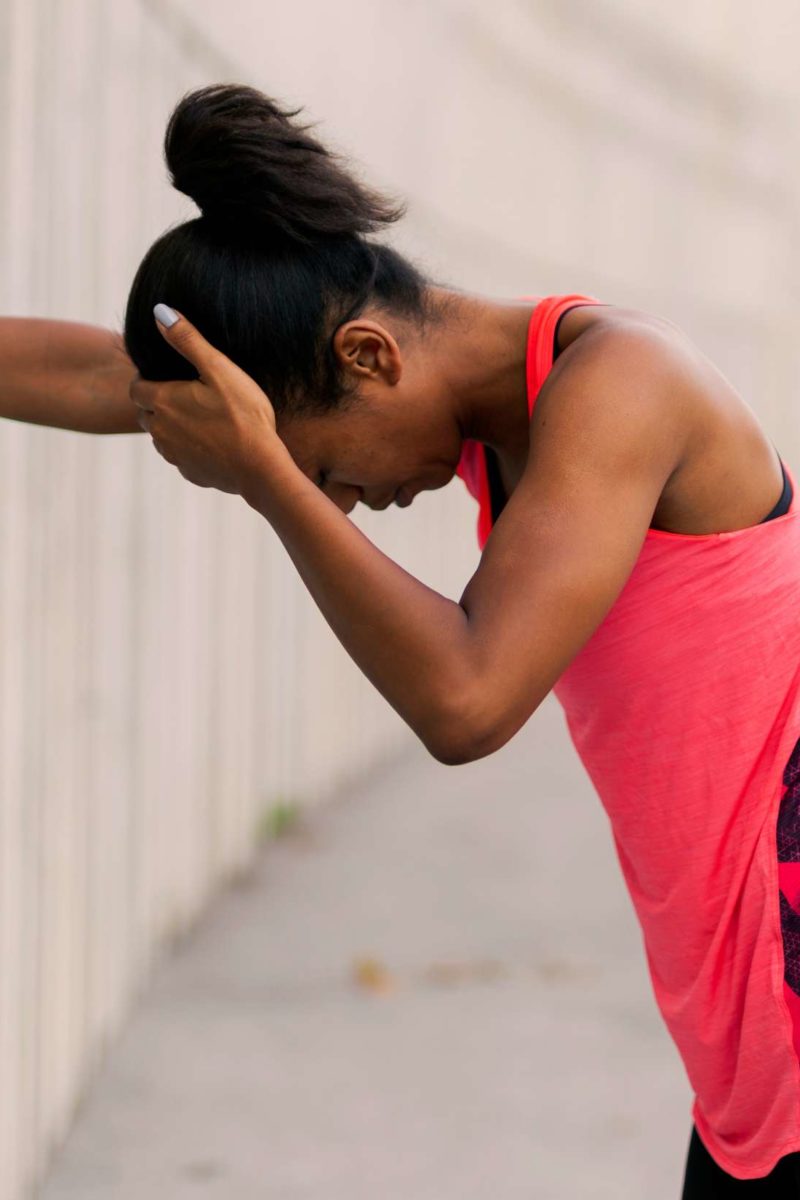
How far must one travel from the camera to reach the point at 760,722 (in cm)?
191

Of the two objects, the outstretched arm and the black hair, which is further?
the black hair

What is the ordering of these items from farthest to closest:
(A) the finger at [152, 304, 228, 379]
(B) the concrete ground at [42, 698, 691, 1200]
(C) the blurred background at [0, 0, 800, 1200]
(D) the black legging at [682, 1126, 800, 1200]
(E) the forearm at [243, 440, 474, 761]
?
(B) the concrete ground at [42, 698, 691, 1200] < (C) the blurred background at [0, 0, 800, 1200] < (D) the black legging at [682, 1126, 800, 1200] < (A) the finger at [152, 304, 228, 379] < (E) the forearm at [243, 440, 474, 761]

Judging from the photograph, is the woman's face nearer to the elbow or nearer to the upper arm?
the upper arm

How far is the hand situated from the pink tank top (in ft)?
1.14

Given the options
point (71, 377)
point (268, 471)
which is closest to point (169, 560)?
point (71, 377)

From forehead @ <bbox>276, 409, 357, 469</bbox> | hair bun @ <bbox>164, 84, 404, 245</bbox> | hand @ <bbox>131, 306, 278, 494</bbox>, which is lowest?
forehead @ <bbox>276, 409, 357, 469</bbox>

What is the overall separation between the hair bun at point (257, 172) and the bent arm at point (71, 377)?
0.45 metres

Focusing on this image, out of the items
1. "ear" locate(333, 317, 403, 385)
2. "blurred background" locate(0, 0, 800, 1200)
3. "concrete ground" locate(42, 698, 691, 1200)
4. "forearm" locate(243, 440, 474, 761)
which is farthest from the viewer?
"concrete ground" locate(42, 698, 691, 1200)

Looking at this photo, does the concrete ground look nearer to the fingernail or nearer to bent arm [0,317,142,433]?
bent arm [0,317,142,433]

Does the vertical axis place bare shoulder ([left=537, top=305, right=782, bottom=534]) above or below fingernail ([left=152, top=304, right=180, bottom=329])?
below

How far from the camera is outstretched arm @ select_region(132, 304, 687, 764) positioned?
1.61 meters

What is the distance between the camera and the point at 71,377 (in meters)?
2.31

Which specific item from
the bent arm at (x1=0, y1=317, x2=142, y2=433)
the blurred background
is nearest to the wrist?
the bent arm at (x1=0, y1=317, x2=142, y2=433)

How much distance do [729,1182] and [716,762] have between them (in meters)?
0.57
